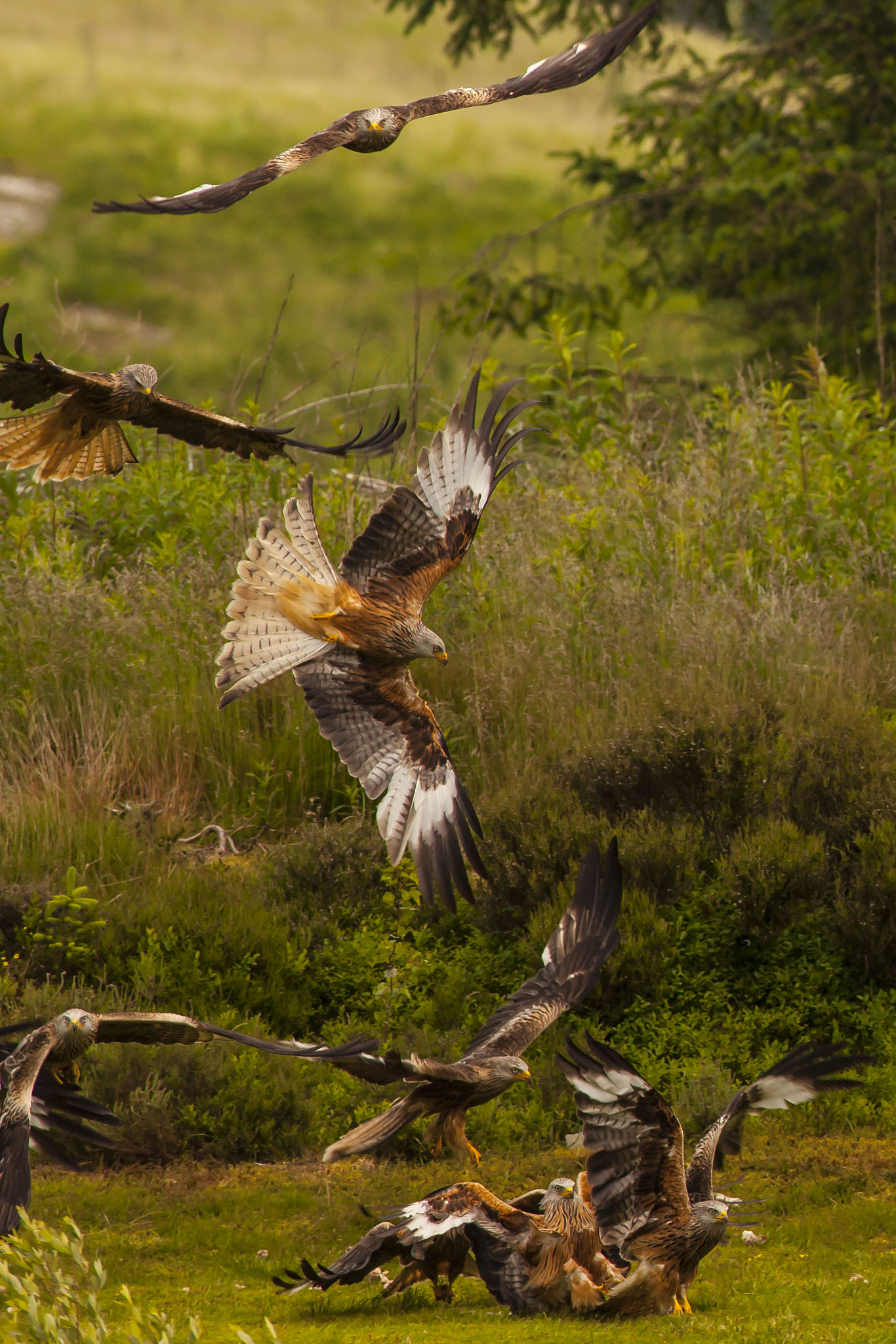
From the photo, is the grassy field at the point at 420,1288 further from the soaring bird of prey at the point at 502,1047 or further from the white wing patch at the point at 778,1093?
the white wing patch at the point at 778,1093

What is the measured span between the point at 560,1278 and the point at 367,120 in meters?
3.70

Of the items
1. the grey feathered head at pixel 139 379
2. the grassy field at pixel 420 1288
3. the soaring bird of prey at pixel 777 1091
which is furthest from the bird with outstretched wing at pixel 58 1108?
the grey feathered head at pixel 139 379

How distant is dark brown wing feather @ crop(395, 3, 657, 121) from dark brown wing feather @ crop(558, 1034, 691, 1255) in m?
3.06

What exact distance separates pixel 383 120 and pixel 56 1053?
119 inches

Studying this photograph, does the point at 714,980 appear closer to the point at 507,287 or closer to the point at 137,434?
the point at 137,434

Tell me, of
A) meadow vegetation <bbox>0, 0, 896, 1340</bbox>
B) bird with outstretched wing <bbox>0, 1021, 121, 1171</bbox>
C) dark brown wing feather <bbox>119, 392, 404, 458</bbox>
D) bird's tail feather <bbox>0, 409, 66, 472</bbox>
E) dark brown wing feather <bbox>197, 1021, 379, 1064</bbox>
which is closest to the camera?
dark brown wing feather <bbox>197, 1021, 379, 1064</bbox>

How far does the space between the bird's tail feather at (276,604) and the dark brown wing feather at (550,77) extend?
1415 millimetres

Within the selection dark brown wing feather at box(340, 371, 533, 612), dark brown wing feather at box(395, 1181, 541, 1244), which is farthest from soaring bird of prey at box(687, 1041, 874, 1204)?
dark brown wing feather at box(340, 371, 533, 612)

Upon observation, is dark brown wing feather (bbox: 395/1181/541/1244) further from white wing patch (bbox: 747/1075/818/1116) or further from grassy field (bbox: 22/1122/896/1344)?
white wing patch (bbox: 747/1075/818/1116)

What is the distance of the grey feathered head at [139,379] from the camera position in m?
5.16

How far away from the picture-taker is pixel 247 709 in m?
8.87

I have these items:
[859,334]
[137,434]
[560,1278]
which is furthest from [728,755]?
[859,334]

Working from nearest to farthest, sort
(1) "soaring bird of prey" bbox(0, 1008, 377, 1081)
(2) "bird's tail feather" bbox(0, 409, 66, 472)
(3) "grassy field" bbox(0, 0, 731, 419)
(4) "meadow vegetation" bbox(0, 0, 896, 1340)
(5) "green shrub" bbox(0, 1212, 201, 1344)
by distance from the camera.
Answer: (5) "green shrub" bbox(0, 1212, 201, 1344), (1) "soaring bird of prey" bbox(0, 1008, 377, 1081), (2) "bird's tail feather" bbox(0, 409, 66, 472), (4) "meadow vegetation" bbox(0, 0, 896, 1340), (3) "grassy field" bbox(0, 0, 731, 419)

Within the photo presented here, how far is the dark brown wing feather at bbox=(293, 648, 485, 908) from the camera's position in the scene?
215 inches
